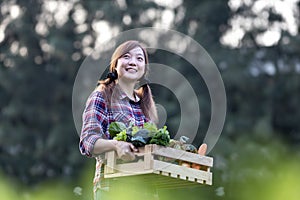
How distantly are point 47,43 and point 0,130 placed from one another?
91.7 inches

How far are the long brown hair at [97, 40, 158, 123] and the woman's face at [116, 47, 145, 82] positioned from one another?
2 cm

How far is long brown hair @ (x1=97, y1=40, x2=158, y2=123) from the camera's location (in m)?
4.06

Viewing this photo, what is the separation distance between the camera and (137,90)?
4258 millimetres

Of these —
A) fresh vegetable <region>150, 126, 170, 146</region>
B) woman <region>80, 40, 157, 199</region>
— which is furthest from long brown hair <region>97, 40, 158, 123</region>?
fresh vegetable <region>150, 126, 170, 146</region>

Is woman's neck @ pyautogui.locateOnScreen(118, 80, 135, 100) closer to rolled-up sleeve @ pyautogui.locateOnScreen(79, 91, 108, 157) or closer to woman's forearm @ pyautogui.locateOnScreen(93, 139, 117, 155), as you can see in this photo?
rolled-up sleeve @ pyautogui.locateOnScreen(79, 91, 108, 157)

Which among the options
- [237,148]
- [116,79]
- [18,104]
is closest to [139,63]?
[116,79]

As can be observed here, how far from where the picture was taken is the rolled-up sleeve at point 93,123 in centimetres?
385

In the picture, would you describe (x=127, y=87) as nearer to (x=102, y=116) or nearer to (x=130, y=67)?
(x=130, y=67)

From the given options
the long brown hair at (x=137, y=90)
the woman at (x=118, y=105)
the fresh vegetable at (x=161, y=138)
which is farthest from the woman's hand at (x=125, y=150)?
the long brown hair at (x=137, y=90)

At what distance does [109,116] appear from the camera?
4000mm

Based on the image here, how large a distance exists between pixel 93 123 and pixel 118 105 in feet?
0.63

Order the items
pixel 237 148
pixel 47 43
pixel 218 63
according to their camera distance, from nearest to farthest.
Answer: pixel 237 148
pixel 218 63
pixel 47 43

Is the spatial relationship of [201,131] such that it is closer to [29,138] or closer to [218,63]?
[218,63]

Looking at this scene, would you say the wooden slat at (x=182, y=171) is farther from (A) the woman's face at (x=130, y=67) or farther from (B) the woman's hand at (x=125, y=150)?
(A) the woman's face at (x=130, y=67)
